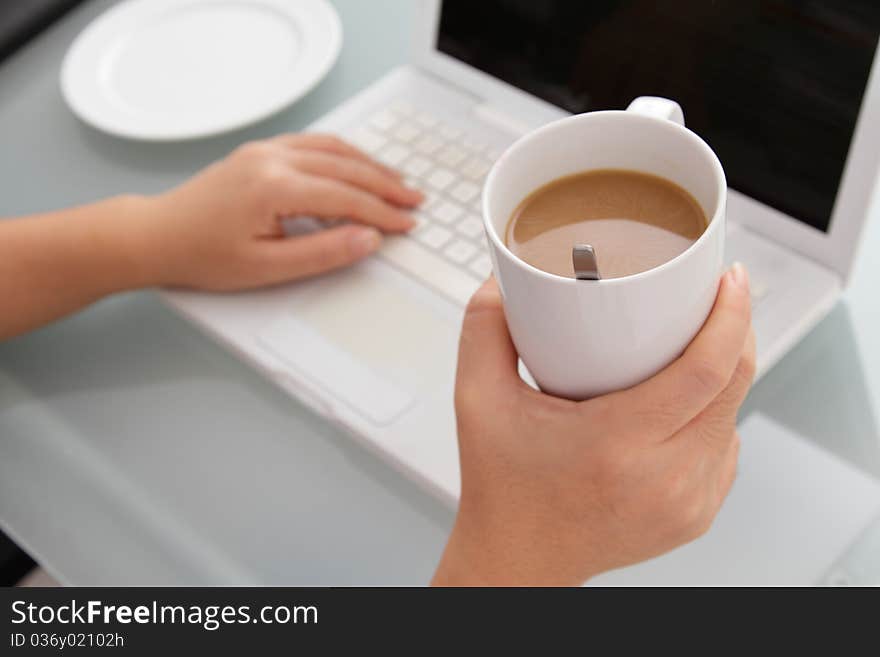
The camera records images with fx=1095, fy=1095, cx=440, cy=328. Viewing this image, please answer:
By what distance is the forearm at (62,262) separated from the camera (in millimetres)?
856

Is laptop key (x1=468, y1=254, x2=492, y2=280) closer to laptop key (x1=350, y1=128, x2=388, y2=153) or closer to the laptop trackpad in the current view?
the laptop trackpad

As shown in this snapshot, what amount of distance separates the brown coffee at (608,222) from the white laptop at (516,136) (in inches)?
10.4

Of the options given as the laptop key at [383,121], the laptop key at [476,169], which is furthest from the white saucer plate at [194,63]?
the laptop key at [476,169]

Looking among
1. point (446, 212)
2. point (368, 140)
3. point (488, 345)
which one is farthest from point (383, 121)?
point (488, 345)

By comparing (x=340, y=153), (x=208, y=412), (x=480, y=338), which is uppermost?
(x=480, y=338)

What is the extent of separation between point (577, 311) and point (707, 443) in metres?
0.15

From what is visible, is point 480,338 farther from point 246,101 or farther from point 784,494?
point 246,101

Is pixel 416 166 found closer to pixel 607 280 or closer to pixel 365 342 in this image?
pixel 365 342

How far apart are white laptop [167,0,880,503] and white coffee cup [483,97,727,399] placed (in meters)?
0.26

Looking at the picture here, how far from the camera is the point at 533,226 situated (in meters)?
0.51

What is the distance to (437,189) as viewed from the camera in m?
0.89

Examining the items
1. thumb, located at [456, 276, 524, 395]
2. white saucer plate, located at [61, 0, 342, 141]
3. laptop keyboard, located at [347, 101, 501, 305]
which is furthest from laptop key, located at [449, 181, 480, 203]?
thumb, located at [456, 276, 524, 395]
